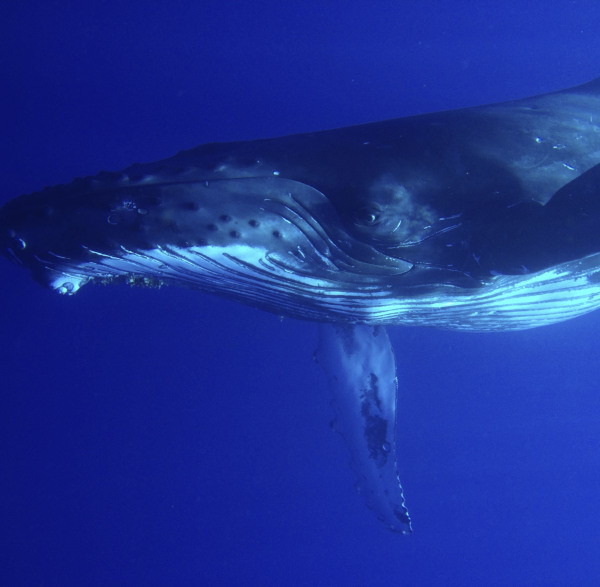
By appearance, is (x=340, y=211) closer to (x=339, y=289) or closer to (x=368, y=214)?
(x=368, y=214)

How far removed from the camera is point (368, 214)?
3.61m

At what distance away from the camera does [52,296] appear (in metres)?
17.2

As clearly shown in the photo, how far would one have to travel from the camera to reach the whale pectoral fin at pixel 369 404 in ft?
24.1

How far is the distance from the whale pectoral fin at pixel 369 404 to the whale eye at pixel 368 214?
12.2 ft

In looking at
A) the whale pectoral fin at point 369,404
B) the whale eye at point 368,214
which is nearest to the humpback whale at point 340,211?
the whale eye at point 368,214

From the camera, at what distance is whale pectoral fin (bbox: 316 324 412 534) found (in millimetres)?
7344

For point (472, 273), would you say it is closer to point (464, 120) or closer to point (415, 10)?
point (464, 120)

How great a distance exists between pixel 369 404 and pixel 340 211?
4.40 m

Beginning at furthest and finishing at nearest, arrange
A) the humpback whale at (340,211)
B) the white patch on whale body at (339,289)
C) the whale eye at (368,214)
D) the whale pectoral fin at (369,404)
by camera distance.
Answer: the whale pectoral fin at (369,404) → the white patch on whale body at (339,289) → the whale eye at (368,214) → the humpback whale at (340,211)

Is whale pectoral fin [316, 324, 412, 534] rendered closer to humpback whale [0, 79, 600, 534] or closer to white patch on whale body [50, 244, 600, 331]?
white patch on whale body [50, 244, 600, 331]

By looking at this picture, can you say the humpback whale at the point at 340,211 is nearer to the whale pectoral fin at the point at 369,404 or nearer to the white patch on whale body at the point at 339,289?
the white patch on whale body at the point at 339,289

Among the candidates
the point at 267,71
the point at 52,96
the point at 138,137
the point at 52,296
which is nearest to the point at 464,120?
the point at 267,71

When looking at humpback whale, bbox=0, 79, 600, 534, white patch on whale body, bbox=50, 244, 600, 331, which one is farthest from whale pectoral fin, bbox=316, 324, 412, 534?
humpback whale, bbox=0, 79, 600, 534

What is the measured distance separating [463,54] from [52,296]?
14.5 meters
